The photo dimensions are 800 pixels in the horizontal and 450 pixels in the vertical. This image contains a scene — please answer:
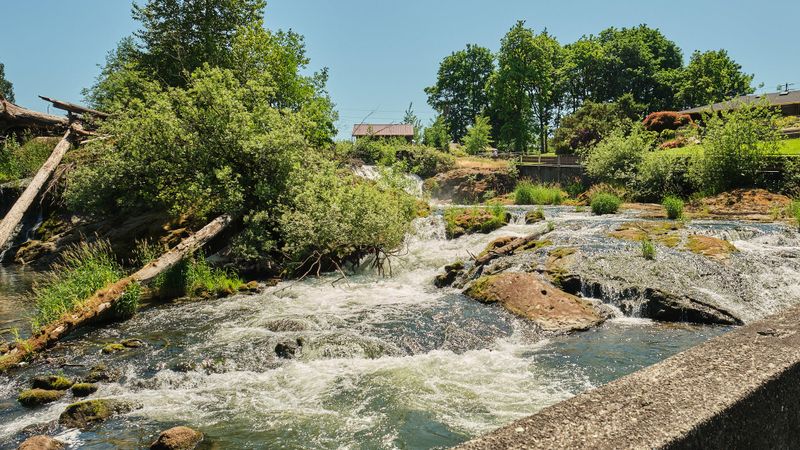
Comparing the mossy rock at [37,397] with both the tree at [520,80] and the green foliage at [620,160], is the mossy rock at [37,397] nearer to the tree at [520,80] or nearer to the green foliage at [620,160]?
the green foliage at [620,160]

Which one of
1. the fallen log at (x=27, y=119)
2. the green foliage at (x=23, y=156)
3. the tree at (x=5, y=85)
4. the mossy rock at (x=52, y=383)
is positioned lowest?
Result: the mossy rock at (x=52, y=383)

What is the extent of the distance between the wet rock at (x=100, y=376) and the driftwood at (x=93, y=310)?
1800 millimetres

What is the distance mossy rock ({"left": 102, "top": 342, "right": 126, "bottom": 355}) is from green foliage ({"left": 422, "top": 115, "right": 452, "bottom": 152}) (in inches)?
1905

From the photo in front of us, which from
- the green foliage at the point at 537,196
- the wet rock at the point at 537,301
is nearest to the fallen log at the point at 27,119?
the wet rock at the point at 537,301

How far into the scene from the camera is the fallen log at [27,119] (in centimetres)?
2318

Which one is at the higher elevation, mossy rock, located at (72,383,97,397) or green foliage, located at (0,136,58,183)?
green foliage, located at (0,136,58,183)

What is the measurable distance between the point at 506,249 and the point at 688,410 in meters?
13.5

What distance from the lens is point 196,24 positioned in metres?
31.1

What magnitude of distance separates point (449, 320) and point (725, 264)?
735cm

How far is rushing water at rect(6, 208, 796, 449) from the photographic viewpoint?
6754 millimetres

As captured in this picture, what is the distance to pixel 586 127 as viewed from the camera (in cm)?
4591

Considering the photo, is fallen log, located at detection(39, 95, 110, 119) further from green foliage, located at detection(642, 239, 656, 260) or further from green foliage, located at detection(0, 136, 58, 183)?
green foliage, located at detection(642, 239, 656, 260)

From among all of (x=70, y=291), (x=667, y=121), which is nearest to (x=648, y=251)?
(x=70, y=291)

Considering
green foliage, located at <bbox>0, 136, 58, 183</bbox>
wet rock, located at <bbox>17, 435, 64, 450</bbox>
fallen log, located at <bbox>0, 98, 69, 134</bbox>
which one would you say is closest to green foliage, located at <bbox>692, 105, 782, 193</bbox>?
wet rock, located at <bbox>17, 435, 64, 450</bbox>
